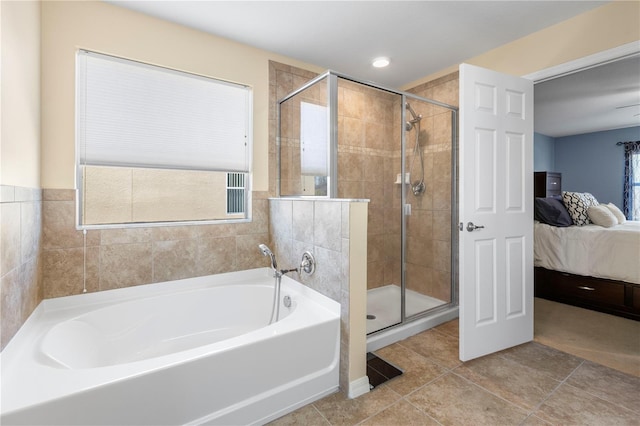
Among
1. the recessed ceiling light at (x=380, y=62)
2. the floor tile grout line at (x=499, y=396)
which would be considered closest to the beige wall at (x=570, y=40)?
the recessed ceiling light at (x=380, y=62)

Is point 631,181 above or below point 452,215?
above

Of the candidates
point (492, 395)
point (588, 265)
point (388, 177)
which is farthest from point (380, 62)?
point (588, 265)

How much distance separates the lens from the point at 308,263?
2076 mm

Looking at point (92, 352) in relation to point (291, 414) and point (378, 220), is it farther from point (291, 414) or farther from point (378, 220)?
point (378, 220)

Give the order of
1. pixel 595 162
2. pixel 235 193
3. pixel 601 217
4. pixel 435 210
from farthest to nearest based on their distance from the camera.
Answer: pixel 595 162 → pixel 601 217 → pixel 435 210 → pixel 235 193

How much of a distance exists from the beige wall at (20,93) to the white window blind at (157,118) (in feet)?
0.81

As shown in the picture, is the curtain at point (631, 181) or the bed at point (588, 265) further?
the curtain at point (631, 181)

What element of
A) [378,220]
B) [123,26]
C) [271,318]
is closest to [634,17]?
[378,220]

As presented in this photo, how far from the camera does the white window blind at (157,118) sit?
6.56ft

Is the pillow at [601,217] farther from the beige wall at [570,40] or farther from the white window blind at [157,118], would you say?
the white window blind at [157,118]

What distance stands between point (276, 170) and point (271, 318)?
127cm

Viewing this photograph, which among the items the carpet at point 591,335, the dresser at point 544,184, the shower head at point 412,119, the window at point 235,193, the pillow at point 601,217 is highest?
the shower head at point 412,119

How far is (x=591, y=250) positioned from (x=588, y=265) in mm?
154

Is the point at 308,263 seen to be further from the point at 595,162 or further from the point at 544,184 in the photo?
the point at 595,162
